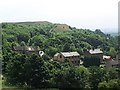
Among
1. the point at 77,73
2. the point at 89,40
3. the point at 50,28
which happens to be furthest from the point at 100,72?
the point at 50,28

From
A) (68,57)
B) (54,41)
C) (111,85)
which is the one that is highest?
(111,85)

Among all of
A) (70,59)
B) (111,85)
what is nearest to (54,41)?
(70,59)

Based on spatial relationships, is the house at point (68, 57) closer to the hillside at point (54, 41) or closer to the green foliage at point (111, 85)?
the hillside at point (54, 41)

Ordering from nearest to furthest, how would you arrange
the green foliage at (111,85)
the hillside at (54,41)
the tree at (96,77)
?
the green foliage at (111,85) < the tree at (96,77) < the hillside at (54,41)

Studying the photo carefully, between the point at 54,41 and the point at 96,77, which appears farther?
the point at 54,41

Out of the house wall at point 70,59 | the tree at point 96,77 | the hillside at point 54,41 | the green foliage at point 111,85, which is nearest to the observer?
the green foliage at point 111,85

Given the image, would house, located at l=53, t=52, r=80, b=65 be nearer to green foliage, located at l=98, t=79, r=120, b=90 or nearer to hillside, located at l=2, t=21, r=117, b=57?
hillside, located at l=2, t=21, r=117, b=57

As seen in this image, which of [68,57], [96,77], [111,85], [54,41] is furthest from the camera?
[54,41]

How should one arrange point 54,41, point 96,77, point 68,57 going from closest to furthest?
point 96,77
point 68,57
point 54,41

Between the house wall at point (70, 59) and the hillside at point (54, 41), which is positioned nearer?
the house wall at point (70, 59)

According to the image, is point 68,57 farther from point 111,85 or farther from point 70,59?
point 111,85

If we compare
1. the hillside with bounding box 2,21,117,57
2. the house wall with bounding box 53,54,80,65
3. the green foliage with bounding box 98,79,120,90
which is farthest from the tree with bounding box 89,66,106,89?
the hillside with bounding box 2,21,117,57

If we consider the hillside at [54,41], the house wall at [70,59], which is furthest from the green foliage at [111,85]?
the hillside at [54,41]

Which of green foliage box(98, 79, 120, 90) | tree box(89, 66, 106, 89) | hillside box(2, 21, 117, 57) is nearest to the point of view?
green foliage box(98, 79, 120, 90)
